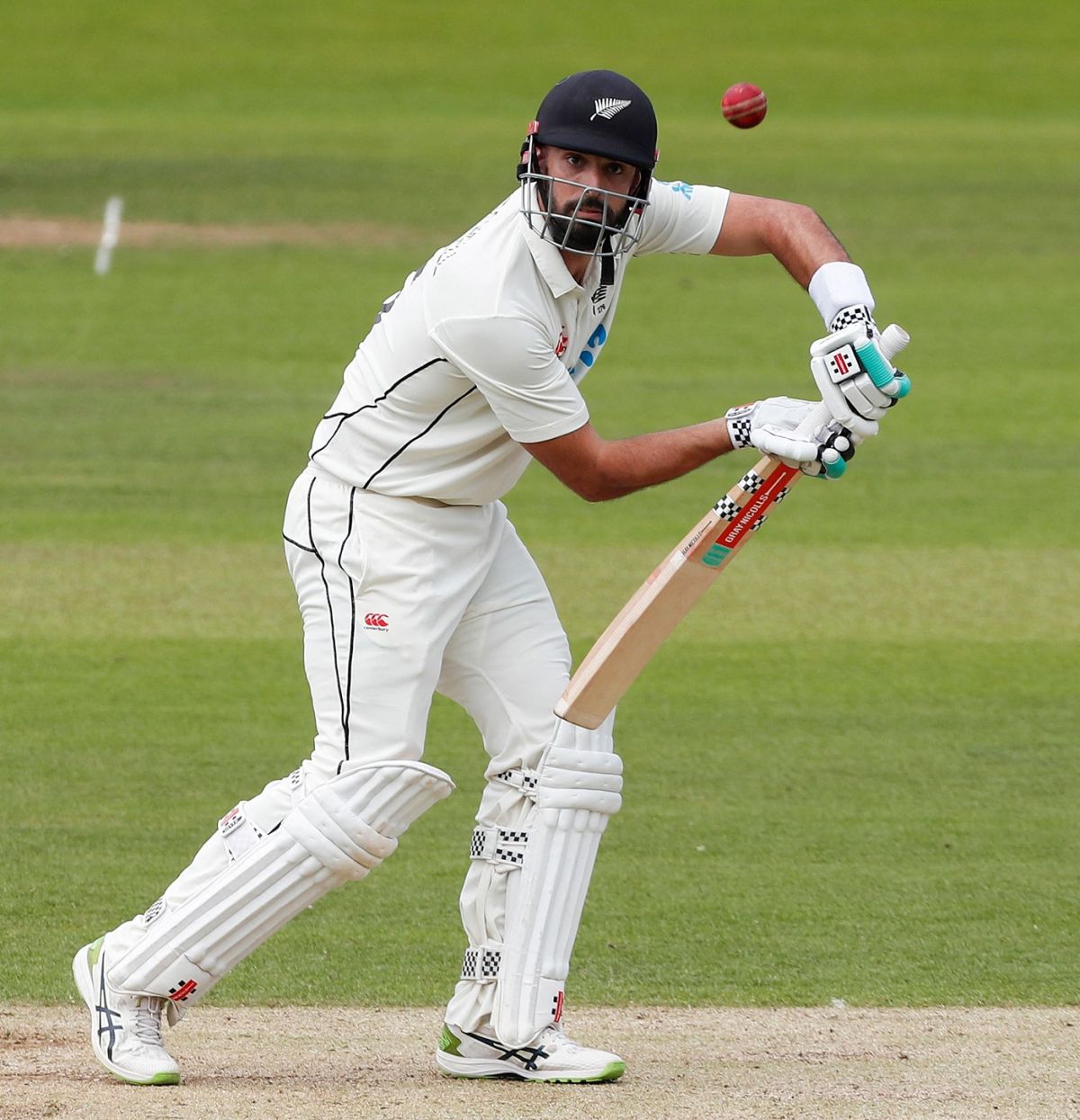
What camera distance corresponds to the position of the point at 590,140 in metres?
3.53

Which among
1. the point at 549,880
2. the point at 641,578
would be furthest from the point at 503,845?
the point at 641,578

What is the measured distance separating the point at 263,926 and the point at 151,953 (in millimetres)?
197

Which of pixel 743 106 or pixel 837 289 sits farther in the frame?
pixel 743 106

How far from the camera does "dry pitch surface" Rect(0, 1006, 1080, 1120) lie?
3.42m

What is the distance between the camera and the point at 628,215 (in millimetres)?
3613

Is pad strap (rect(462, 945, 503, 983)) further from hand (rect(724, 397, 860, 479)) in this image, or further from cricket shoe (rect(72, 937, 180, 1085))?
hand (rect(724, 397, 860, 479))

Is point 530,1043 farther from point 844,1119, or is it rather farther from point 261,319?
point 261,319

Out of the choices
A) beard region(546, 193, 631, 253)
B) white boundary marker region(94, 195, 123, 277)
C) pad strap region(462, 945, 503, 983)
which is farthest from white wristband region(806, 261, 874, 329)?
white boundary marker region(94, 195, 123, 277)

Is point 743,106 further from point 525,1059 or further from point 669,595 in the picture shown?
point 525,1059

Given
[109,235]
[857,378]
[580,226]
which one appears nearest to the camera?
[857,378]

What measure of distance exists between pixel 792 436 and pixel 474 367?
0.54 m

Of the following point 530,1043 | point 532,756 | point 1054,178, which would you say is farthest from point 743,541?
point 1054,178

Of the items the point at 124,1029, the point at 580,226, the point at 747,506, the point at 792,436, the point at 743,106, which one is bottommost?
the point at 124,1029

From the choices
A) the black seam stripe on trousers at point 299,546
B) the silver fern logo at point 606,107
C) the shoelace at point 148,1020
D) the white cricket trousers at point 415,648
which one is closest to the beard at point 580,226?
the silver fern logo at point 606,107
